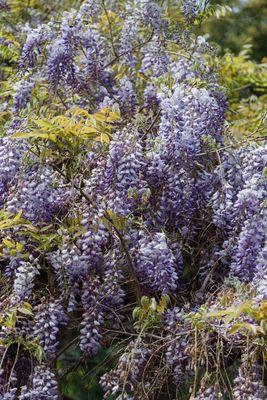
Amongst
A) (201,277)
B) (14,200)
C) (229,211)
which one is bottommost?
(201,277)

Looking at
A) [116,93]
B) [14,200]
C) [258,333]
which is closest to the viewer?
[258,333]

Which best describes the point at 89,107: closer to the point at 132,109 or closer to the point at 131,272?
the point at 132,109

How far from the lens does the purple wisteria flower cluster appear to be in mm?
3494

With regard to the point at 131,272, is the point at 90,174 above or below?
above

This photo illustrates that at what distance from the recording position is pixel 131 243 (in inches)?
150

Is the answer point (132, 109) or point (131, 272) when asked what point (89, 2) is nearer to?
point (132, 109)

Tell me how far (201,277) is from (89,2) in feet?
6.72

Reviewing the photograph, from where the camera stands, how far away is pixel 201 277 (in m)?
3.98

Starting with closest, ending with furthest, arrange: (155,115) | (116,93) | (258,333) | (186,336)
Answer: (258,333) → (186,336) → (155,115) → (116,93)

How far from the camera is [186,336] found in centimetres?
342

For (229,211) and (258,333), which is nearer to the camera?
(258,333)

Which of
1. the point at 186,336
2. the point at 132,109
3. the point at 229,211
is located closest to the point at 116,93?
the point at 132,109

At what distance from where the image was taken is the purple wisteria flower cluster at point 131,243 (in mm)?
3494

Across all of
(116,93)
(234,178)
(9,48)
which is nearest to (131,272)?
(234,178)
